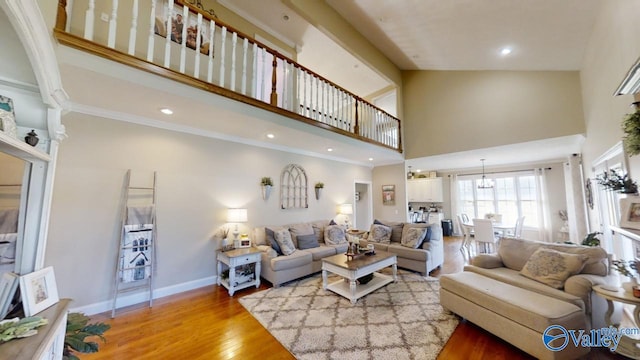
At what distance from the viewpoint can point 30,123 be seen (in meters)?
1.30

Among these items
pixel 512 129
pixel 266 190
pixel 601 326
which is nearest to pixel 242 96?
pixel 266 190

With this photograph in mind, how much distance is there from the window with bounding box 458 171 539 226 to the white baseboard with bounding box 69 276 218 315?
863 cm

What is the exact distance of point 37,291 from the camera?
3.89 feet

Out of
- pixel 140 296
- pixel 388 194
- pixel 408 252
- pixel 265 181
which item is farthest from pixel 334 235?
pixel 140 296

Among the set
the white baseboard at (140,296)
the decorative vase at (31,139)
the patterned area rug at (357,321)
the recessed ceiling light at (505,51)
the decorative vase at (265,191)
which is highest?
the recessed ceiling light at (505,51)

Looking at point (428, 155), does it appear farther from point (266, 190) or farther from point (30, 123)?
point (30, 123)

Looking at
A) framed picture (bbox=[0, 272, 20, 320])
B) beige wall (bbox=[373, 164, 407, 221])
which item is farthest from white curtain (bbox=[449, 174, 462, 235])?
framed picture (bbox=[0, 272, 20, 320])

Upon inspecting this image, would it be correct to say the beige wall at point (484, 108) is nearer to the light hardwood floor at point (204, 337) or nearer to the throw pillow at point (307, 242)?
the throw pillow at point (307, 242)

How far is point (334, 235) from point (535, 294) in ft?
10.6

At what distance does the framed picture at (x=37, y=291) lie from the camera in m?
1.12

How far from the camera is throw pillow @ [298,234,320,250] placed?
445 centimetres

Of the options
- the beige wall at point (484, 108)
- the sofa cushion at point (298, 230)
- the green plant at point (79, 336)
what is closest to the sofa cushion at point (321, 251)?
the sofa cushion at point (298, 230)

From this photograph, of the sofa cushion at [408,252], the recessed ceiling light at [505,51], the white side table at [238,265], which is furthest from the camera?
the sofa cushion at [408,252]

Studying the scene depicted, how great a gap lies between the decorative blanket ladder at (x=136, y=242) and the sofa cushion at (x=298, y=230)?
2256mm
